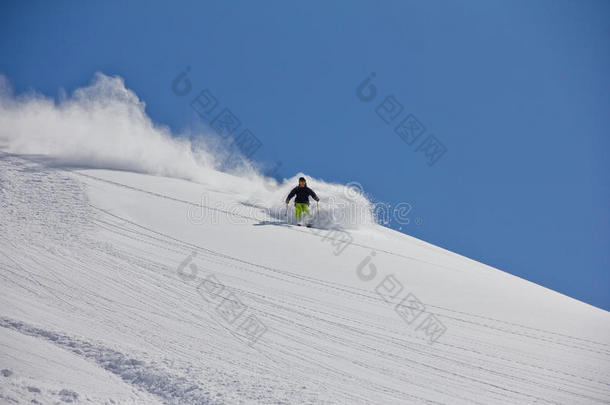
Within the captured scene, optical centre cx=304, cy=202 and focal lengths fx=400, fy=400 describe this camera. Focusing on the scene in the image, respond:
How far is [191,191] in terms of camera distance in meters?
11.7

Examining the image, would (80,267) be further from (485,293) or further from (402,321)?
(485,293)

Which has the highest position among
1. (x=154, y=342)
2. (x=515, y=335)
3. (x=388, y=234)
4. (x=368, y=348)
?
(x=388, y=234)

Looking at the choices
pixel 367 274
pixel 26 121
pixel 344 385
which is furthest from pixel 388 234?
pixel 26 121

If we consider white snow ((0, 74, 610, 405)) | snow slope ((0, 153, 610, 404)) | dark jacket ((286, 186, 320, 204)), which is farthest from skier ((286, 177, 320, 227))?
snow slope ((0, 153, 610, 404))

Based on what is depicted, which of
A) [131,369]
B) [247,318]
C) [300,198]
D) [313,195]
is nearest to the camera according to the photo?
[131,369]

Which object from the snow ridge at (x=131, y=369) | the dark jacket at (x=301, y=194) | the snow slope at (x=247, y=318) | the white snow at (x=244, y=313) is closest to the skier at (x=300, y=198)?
the dark jacket at (x=301, y=194)

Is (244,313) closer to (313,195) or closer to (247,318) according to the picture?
(247,318)

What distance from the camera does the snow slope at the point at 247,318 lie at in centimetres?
422

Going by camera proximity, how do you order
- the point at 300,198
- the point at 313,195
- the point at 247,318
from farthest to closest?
1. the point at 313,195
2. the point at 300,198
3. the point at 247,318

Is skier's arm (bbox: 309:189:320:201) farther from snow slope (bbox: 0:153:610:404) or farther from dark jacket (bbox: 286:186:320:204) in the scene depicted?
snow slope (bbox: 0:153:610:404)

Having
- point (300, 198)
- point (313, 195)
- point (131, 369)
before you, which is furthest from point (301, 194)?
point (131, 369)

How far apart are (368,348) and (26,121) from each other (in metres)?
15.5

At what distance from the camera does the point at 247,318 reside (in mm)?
5586

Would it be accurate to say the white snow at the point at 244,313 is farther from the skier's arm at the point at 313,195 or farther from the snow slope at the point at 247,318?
the skier's arm at the point at 313,195
